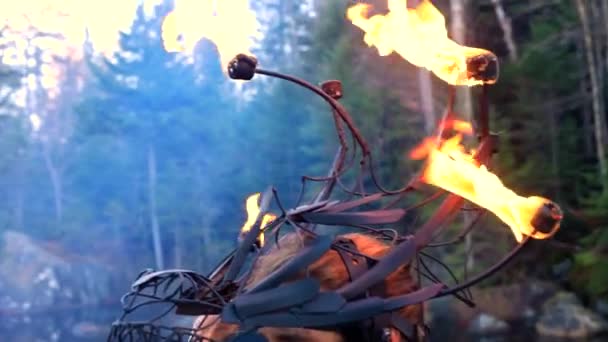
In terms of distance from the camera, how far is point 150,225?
21.4 m

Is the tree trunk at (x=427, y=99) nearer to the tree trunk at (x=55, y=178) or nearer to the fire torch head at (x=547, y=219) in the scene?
the tree trunk at (x=55, y=178)

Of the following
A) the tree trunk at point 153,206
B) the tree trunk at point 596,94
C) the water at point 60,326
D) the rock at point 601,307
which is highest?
the tree trunk at point 596,94

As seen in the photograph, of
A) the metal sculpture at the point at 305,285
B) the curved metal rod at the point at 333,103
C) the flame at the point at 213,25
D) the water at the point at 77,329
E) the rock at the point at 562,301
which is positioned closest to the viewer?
the metal sculpture at the point at 305,285

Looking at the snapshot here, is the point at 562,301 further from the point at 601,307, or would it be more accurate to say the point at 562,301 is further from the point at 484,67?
the point at 484,67

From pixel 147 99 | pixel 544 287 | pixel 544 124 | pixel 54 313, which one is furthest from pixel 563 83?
pixel 54 313

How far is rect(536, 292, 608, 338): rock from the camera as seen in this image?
12.4 m

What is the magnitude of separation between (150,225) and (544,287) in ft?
34.1

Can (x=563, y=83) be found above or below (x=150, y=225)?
Answer: above

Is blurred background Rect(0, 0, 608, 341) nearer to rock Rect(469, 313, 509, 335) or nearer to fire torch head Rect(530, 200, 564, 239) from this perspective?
rock Rect(469, 313, 509, 335)

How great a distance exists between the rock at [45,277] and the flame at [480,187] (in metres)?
18.9

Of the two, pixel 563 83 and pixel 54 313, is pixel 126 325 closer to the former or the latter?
pixel 563 83

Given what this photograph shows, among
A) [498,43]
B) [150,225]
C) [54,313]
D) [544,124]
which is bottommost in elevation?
[54,313]

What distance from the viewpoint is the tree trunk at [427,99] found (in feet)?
51.1

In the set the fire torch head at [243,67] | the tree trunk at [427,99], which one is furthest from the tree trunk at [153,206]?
the fire torch head at [243,67]
